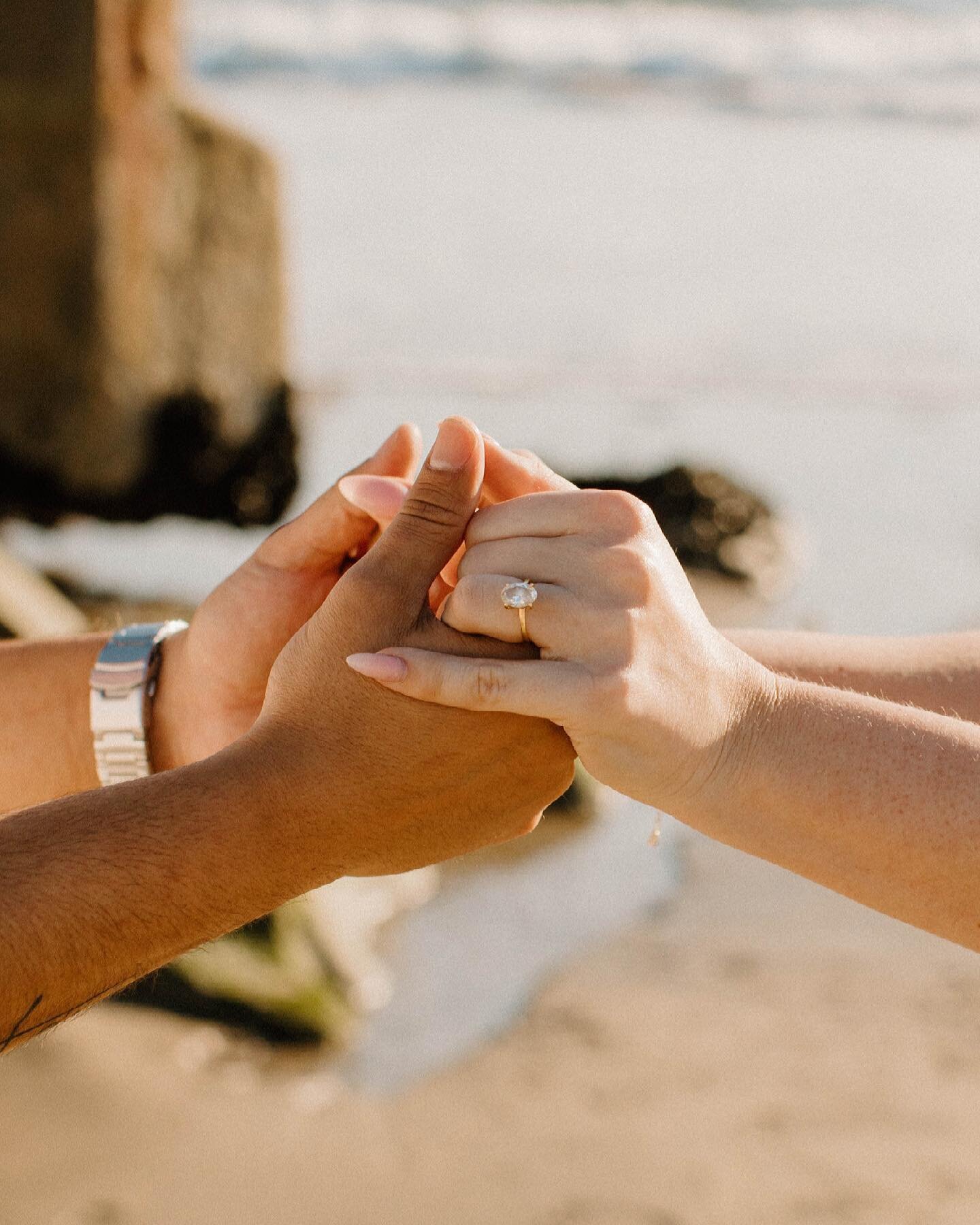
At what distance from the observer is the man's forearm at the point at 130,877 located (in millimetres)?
1646

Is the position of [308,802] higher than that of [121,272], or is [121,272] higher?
[308,802]

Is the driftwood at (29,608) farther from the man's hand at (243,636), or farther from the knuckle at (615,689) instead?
the knuckle at (615,689)

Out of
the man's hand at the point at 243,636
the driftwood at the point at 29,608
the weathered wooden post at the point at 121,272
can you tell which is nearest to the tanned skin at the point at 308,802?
the man's hand at the point at 243,636

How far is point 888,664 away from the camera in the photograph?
2.53 m

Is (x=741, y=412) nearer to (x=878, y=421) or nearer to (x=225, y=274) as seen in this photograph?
(x=878, y=421)

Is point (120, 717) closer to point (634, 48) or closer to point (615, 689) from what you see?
point (615, 689)

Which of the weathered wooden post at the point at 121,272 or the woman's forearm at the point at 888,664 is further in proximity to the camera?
the weathered wooden post at the point at 121,272

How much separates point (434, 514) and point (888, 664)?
966 mm

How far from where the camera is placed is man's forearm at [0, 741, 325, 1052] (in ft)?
5.40

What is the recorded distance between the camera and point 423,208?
14234 mm

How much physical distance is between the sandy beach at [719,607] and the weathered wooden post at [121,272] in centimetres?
68

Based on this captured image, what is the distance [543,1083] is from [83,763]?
184 cm

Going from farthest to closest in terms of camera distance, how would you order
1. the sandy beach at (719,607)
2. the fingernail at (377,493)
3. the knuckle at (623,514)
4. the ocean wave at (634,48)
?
1. the ocean wave at (634,48)
2. the sandy beach at (719,607)
3. the fingernail at (377,493)
4. the knuckle at (623,514)

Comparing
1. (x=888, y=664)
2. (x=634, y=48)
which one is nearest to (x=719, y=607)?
(x=888, y=664)
